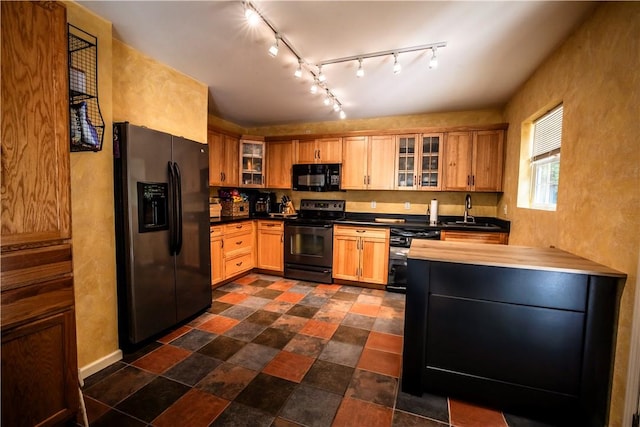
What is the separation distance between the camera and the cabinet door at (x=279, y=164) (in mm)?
4492

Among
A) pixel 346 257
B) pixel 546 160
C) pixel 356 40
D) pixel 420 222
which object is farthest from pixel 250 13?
pixel 420 222

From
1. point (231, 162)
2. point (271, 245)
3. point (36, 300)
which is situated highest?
point (231, 162)

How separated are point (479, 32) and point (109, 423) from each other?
3.43 metres

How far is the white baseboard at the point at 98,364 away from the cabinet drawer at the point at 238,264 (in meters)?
1.70

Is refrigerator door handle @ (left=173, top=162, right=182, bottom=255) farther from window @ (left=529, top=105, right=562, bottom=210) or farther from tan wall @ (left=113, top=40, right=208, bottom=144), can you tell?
window @ (left=529, top=105, right=562, bottom=210)

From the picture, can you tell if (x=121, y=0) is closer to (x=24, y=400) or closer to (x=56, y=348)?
(x=56, y=348)

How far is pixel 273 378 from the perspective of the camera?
194cm

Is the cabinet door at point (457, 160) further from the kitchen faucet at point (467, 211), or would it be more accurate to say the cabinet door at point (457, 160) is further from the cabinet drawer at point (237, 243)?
the cabinet drawer at point (237, 243)

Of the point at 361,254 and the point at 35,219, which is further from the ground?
the point at 35,219

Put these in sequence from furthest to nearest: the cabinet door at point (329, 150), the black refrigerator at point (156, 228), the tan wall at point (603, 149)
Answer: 1. the cabinet door at point (329, 150)
2. the black refrigerator at point (156, 228)
3. the tan wall at point (603, 149)

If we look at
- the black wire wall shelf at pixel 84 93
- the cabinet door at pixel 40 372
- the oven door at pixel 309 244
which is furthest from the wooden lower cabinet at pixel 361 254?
the cabinet door at pixel 40 372

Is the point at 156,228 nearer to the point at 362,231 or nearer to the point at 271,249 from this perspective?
the point at 271,249

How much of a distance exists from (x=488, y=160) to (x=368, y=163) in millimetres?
1568

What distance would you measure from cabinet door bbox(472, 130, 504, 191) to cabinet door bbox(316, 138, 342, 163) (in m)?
1.86
